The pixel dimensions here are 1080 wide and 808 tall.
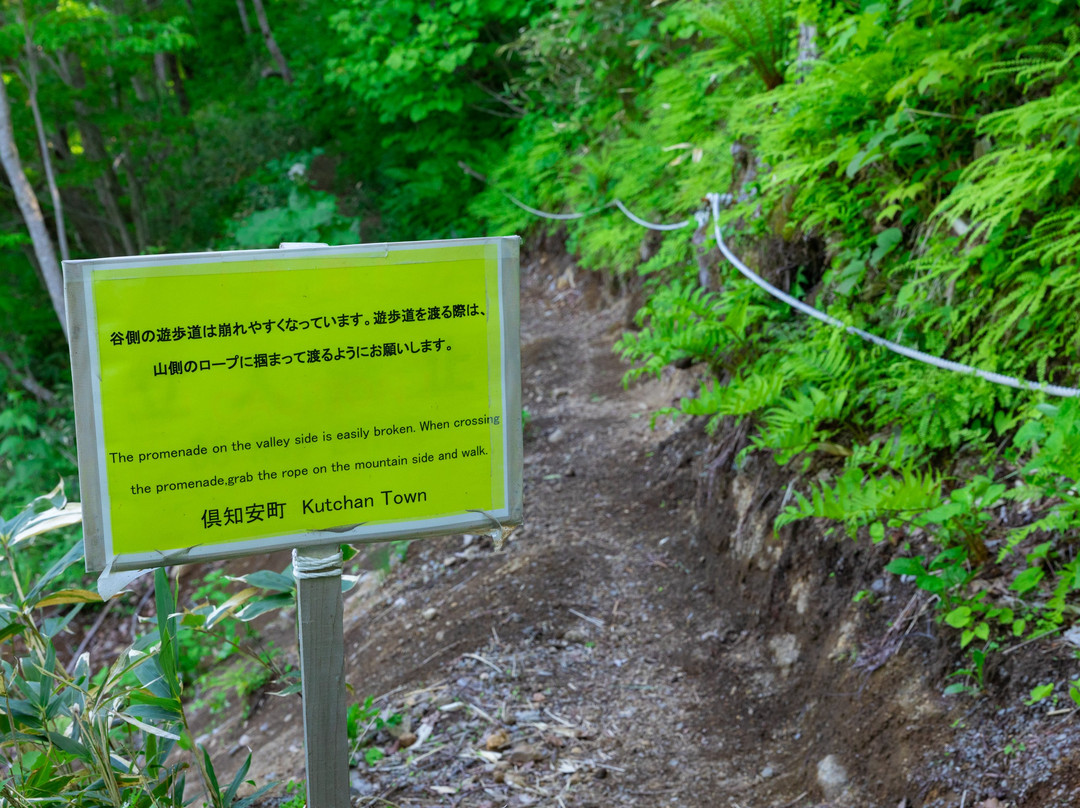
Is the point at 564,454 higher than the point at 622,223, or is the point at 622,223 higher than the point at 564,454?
the point at 622,223

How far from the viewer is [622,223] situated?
6.90 m

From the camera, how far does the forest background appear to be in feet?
8.10

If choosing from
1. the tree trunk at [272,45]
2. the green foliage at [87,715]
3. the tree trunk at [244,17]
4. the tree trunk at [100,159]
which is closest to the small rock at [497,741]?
the green foliage at [87,715]

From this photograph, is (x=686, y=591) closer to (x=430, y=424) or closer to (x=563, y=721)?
(x=563, y=721)

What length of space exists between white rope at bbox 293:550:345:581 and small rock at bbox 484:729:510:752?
1270 millimetres

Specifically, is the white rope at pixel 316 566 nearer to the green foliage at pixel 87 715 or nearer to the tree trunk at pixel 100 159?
the green foliage at pixel 87 715

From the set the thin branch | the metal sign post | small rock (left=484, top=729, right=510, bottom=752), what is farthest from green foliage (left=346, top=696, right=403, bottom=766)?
the thin branch

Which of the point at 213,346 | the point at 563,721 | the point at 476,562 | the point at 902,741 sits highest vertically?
the point at 213,346

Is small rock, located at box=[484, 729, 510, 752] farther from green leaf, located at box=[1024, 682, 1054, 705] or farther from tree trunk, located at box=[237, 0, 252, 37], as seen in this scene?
tree trunk, located at box=[237, 0, 252, 37]

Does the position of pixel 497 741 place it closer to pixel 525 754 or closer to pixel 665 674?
pixel 525 754

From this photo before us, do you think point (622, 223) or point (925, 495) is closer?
point (925, 495)

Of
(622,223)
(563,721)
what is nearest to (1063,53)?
(563,721)

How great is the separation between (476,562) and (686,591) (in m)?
1.14

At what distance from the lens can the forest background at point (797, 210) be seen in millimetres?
2469
